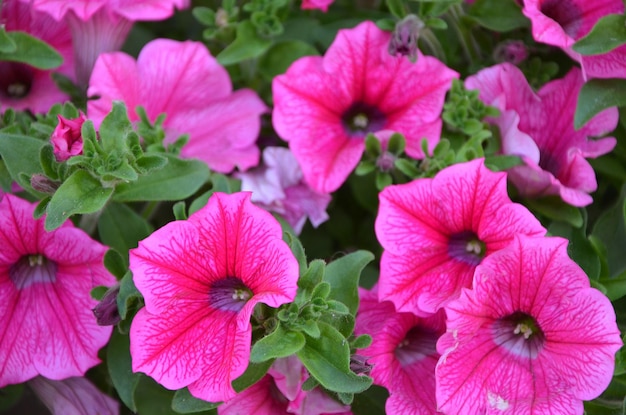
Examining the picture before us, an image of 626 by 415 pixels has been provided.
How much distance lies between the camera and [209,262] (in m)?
0.83

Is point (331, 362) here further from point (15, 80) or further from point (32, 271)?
point (15, 80)

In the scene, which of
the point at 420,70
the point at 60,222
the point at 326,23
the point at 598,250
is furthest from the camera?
the point at 326,23

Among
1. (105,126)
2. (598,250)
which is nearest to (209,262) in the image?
(105,126)

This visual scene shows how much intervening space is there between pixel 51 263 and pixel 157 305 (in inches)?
9.4

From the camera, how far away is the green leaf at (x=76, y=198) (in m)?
0.80

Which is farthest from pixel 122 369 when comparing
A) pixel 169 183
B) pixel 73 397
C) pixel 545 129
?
pixel 545 129

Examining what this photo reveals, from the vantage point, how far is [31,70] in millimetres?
1125

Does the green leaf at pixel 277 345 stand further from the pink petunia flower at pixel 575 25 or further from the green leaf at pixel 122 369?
the pink petunia flower at pixel 575 25

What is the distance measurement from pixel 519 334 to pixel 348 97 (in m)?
0.39

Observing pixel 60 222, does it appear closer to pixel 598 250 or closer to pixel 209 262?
pixel 209 262

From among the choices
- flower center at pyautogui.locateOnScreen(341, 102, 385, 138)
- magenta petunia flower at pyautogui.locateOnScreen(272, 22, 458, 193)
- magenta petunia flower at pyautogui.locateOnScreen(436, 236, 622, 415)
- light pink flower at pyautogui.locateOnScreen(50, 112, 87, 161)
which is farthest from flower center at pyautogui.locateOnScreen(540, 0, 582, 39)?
light pink flower at pyautogui.locateOnScreen(50, 112, 87, 161)

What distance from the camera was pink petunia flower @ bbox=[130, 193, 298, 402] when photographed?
78 centimetres

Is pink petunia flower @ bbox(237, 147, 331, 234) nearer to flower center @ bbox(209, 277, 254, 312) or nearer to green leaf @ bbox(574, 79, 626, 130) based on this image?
flower center @ bbox(209, 277, 254, 312)

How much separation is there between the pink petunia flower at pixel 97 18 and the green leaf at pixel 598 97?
53 centimetres
